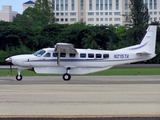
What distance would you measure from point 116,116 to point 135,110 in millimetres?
1687

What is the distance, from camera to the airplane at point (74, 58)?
33.8 metres

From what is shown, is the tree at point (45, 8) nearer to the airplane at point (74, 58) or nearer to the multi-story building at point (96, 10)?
the multi-story building at point (96, 10)

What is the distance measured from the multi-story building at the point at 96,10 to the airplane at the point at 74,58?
440 ft

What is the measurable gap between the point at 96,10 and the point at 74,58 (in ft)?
453

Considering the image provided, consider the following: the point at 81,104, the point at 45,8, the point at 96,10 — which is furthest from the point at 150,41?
the point at 96,10

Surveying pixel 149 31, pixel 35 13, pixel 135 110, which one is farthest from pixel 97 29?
pixel 135 110

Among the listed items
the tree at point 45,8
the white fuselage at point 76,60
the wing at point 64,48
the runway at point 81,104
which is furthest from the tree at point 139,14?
the runway at point 81,104

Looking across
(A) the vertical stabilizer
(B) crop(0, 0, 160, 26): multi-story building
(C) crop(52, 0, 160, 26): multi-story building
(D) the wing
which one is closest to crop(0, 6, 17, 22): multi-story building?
(B) crop(0, 0, 160, 26): multi-story building

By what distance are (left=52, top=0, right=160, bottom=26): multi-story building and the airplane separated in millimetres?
134195

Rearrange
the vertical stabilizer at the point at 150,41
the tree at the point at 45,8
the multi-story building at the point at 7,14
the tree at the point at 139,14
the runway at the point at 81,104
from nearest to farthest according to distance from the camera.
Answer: the runway at the point at 81,104 < the vertical stabilizer at the point at 150,41 < the tree at the point at 139,14 < the tree at the point at 45,8 < the multi-story building at the point at 7,14

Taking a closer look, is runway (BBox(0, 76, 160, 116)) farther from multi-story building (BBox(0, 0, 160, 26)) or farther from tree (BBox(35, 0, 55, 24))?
multi-story building (BBox(0, 0, 160, 26))

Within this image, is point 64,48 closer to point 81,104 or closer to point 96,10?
point 81,104

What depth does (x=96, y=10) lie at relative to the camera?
17125cm

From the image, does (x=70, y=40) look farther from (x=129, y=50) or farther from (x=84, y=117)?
(x=84, y=117)
